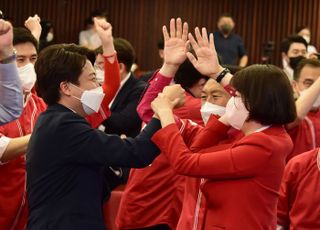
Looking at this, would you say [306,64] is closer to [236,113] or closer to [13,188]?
[236,113]

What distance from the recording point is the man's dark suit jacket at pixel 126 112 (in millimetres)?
3762

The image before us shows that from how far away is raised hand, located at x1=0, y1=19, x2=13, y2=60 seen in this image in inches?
79.0

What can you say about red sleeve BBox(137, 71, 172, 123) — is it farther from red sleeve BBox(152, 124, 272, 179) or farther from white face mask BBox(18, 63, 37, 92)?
white face mask BBox(18, 63, 37, 92)

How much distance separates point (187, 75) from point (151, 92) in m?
0.62

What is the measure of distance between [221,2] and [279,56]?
1.21m

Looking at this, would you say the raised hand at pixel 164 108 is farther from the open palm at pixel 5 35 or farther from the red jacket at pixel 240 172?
the open palm at pixel 5 35

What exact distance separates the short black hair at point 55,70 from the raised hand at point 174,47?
33 cm

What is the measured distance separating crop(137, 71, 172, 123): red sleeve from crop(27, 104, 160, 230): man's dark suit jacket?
228mm

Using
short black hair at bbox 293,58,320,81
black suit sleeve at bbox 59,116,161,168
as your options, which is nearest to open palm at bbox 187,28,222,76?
black suit sleeve at bbox 59,116,161,168

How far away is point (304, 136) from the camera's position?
354 cm

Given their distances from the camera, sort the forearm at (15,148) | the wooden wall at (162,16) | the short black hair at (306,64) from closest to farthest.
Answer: the forearm at (15,148), the short black hair at (306,64), the wooden wall at (162,16)

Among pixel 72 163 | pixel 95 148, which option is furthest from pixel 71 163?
pixel 95 148

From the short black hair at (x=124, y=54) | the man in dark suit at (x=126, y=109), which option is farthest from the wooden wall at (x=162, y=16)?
the man in dark suit at (x=126, y=109)

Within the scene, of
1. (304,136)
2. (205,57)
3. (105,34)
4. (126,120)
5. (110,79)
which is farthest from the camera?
(126,120)
